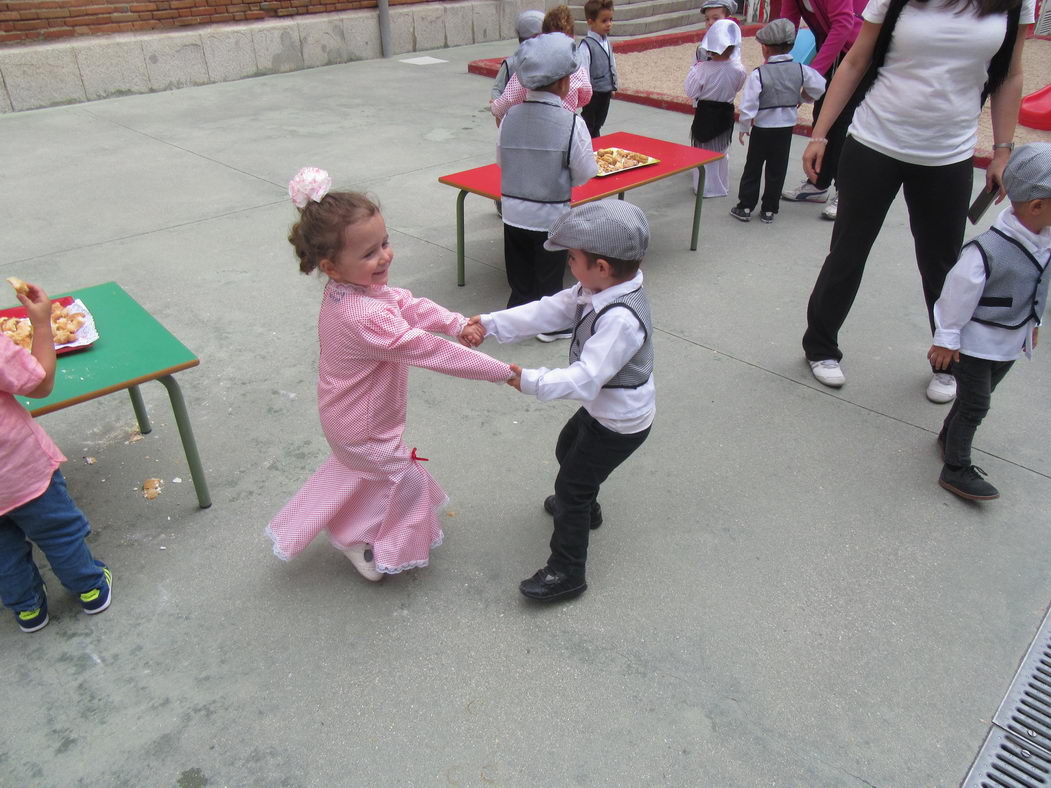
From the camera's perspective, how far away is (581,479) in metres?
2.40

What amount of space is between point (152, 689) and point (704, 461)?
2.16 meters

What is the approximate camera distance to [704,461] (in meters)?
3.25

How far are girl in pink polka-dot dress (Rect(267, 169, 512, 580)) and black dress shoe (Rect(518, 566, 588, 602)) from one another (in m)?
0.37

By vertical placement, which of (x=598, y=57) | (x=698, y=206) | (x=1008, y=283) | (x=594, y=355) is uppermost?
(x=598, y=57)

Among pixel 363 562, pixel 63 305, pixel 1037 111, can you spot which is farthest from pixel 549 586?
pixel 1037 111

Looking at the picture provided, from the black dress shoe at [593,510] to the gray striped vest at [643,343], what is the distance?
766 millimetres

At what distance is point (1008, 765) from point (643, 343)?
1.49 m

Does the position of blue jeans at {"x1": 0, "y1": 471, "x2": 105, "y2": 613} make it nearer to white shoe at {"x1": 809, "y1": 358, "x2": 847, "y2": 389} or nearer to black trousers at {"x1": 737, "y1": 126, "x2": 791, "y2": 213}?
white shoe at {"x1": 809, "y1": 358, "x2": 847, "y2": 389}

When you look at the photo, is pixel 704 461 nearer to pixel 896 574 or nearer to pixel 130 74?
pixel 896 574

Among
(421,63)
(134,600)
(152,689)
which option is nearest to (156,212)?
(134,600)

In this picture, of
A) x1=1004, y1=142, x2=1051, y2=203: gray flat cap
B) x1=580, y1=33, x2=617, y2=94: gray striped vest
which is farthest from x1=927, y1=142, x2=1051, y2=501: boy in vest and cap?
x1=580, y1=33, x2=617, y2=94: gray striped vest

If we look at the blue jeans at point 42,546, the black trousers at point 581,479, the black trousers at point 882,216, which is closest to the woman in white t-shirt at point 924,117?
the black trousers at point 882,216

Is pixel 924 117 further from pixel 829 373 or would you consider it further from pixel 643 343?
pixel 643 343

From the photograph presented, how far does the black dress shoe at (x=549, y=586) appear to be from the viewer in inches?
98.9
